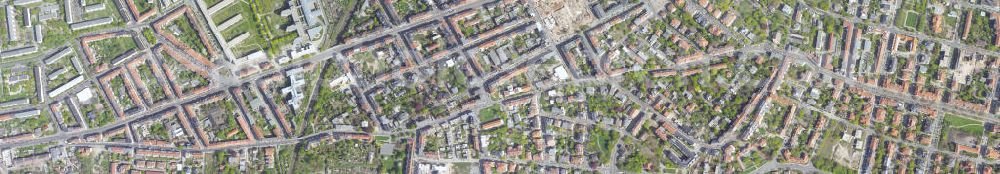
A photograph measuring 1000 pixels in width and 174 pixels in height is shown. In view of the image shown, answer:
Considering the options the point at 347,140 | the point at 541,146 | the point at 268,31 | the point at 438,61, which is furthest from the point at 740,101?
the point at 268,31

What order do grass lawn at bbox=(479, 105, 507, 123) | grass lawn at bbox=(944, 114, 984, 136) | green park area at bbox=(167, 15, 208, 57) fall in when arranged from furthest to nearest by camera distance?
grass lawn at bbox=(944, 114, 984, 136), grass lawn at bbox=(479, 105, 507, 123), green park area at bbox=(167, 15, 208, 57)

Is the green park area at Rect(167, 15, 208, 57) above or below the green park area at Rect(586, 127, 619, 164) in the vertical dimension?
above

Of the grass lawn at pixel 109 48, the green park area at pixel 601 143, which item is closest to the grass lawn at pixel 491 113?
the green park area at pixel 601 143

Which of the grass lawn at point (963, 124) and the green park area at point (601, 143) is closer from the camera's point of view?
the green park area at point (601, 143)

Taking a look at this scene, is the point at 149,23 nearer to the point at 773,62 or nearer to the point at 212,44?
the point at 212,44

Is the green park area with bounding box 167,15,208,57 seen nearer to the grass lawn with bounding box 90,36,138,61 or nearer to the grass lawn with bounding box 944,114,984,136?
the grass lawn with bounding box 90,36,138,61

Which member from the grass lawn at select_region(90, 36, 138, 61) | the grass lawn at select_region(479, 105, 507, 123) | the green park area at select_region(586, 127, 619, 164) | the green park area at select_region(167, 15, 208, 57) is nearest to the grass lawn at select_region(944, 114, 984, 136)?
the green park area at select_region(586, 127, 619, 164)

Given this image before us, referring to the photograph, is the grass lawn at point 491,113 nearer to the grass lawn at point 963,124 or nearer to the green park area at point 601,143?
the green park area at point 601,143

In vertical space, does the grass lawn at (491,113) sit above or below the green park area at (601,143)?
above

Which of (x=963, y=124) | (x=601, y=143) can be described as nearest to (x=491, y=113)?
(x=601, y=143)

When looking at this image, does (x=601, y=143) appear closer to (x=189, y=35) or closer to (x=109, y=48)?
(x=189, y=35)

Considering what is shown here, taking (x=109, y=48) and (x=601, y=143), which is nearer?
(x=109, y=48)
